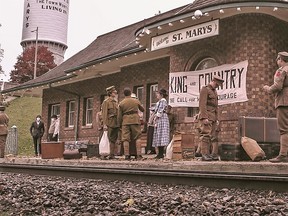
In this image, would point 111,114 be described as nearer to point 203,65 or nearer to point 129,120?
point 129,120

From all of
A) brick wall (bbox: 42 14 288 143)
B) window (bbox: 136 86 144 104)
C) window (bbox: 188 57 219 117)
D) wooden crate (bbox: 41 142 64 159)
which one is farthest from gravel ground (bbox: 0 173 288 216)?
window (bbox: 136 86 144 104)

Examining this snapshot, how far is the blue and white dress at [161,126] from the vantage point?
39.6ft

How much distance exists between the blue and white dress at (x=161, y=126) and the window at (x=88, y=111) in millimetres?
10726

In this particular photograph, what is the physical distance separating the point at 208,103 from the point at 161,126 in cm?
253

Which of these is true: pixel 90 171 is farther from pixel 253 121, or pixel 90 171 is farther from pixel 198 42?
pixel 198 42

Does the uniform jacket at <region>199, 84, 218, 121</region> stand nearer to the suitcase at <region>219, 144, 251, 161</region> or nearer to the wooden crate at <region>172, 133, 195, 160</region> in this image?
the suitcase at <region>219, 144, 251, 161</region>

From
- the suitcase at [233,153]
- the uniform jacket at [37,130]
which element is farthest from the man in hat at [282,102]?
the uniform jacket at [37,130]

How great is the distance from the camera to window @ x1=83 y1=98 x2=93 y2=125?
2280cm

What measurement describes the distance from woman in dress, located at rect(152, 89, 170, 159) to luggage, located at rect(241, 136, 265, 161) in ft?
7.76

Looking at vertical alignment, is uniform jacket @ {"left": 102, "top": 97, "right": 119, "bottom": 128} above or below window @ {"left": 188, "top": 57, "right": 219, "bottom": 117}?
below

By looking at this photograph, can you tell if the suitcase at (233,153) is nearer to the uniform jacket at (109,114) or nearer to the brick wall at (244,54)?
the brick wall at (244,54)

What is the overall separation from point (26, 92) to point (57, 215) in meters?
24.0

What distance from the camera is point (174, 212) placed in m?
4.66

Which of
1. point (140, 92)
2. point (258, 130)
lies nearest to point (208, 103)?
point (258, 130)
